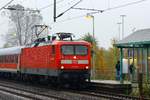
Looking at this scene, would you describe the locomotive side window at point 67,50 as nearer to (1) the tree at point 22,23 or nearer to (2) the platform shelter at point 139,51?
(2) the platform shelter at point 139,51

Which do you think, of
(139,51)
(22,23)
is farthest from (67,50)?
(22,23)

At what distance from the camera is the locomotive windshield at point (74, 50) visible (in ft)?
93.0

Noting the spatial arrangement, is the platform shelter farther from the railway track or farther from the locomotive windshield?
the railway track

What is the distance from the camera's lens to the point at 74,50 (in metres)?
28.6

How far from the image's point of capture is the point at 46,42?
30078 millimetres

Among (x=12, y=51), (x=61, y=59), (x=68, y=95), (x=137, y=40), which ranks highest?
(x=137, y=40)

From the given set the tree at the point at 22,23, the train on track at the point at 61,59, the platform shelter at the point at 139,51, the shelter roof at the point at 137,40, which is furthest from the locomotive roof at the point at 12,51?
the tree at the point at 22,23

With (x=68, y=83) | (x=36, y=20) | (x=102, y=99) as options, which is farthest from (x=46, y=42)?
(x=36, y=20)

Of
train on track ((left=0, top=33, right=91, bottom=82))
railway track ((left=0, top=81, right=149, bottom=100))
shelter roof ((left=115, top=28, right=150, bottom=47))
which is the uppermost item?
shelter roof ((left=115, top=28, right=150, bottom=47))

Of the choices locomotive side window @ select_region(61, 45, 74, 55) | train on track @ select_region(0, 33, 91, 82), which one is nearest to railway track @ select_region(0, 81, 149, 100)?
train on track @ select_region(0, 33, 91, 82)

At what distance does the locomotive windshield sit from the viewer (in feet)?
93.0

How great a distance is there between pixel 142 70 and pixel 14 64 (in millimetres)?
14128

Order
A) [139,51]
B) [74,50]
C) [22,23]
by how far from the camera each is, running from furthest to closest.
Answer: [22,23] → [74,50] → [139,51]

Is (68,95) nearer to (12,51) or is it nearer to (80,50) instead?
(80,50)
